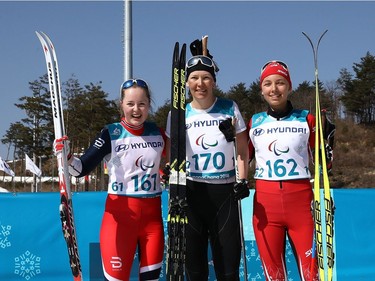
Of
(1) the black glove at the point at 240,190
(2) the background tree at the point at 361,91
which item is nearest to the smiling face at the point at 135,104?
(1) the black glove at the point at 240,190

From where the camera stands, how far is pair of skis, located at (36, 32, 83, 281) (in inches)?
152

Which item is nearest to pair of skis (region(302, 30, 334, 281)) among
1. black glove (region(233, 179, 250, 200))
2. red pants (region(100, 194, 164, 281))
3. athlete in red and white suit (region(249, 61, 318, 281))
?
athlete in red and white suit (region(249, 61, 318, 281))

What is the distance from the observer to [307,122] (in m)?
3.89

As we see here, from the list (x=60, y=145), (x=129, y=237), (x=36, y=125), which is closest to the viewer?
(x=129, y=237)

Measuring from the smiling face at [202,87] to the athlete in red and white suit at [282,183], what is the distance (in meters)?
0.42

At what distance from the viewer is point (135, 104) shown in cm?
379

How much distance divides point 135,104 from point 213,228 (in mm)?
1097

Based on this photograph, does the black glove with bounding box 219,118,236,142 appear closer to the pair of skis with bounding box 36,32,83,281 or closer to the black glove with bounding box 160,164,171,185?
the black glove with bounding box 160,164,171,185

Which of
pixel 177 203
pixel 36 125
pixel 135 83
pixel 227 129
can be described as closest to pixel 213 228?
pixel 177 203

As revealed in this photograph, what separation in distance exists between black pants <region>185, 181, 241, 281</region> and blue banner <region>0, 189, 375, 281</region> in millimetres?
1727

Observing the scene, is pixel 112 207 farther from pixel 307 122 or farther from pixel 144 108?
pixel 307 122

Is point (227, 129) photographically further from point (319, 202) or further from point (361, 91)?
point (361, 91)

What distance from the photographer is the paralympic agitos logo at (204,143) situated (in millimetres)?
3852

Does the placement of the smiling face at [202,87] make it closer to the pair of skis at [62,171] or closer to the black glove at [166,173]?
the black glove at [166,173]
